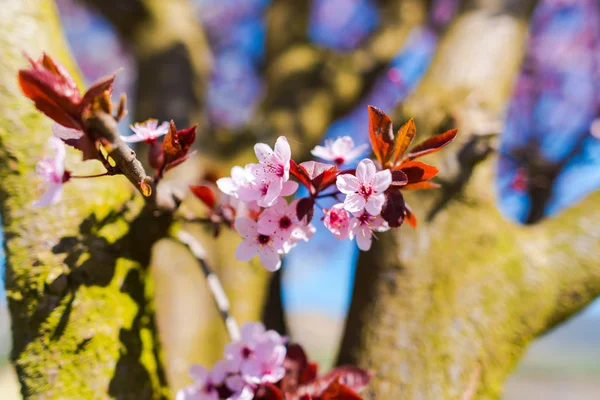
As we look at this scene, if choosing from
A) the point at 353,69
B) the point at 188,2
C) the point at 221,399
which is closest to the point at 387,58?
the point at 353,69

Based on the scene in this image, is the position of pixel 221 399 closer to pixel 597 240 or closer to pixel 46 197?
pixel 46 197

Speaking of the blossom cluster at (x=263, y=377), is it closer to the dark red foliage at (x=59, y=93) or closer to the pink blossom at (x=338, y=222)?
the pink blossom at (x=338, y=222)

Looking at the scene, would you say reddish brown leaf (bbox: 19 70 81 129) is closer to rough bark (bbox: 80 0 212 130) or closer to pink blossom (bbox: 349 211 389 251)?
pink blossom (bbox: 349 211 389 251)

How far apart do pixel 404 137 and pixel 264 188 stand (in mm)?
256

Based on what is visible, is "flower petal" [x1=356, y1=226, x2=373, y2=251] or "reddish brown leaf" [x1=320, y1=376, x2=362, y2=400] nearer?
"flower petal" [x1=356, y1=226, x2=373, y2=251]

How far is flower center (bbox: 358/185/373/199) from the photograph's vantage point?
25.4 inches

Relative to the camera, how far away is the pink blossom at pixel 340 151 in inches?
32.1

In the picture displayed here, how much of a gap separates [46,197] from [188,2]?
263 cm

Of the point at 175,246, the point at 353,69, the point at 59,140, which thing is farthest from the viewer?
the point at 353,69

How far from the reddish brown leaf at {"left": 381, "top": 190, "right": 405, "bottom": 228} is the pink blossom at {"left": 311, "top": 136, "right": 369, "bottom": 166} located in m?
0.18

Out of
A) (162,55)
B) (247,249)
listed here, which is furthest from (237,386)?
(162,55)

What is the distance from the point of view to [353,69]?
2.67 meters

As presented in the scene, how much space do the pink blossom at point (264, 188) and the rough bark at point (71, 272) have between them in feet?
1.34

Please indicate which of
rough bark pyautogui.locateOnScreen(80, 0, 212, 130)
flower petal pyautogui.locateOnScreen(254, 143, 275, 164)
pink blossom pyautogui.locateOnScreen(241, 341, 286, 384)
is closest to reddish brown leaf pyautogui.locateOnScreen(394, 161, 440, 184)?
flower petal pyautogui.locateOnScreen(254, 143, 275, 164)
